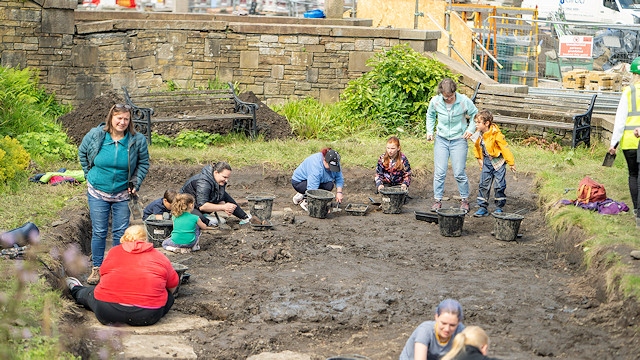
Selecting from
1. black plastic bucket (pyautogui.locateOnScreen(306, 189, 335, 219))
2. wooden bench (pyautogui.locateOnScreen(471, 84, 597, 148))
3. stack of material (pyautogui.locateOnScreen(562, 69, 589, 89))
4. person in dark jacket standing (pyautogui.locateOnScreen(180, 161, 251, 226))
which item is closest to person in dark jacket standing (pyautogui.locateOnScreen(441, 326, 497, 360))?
person in dark jacket standing (pyautogui.locateOnScreen(180, 161, 251, 226))

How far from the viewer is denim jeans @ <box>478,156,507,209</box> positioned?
11664mm

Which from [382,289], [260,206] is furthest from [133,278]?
[260,206]

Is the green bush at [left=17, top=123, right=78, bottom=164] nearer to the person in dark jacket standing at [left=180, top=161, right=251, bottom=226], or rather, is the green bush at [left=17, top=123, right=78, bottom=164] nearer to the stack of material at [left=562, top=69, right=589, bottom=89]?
the person in dark jacket standing at [left=180, top=161, right=251, bottom=226]

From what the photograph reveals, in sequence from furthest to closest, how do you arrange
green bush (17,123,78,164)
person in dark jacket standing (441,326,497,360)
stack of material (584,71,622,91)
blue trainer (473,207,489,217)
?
1. stack of material (584,71,622,91)
2. green bush (17,123,78,164)
3. blue trainer (473,207,489,217)
4. person in dark jacket standing (441,326,497,360)

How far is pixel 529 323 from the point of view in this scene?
793cm

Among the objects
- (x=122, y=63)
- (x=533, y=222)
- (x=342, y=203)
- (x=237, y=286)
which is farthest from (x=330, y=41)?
(x=237, y=286)

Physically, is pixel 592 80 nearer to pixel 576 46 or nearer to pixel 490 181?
pixel 576 46

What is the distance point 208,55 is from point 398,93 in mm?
3850

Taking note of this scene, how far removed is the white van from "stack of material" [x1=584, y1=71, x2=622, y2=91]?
6419mm

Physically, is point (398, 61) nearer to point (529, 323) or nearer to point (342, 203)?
point (342, 203)

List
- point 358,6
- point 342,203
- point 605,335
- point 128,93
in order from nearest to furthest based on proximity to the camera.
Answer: point 605,335 → point 342,203 → point 128,93 → point 358,6

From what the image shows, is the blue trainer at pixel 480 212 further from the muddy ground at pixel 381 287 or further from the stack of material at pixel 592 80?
the stack of material at pixel 592 80

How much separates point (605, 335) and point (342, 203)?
558 centimetres

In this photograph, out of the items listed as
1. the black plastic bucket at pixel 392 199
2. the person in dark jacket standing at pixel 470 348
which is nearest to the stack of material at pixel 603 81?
the black plastic bucket at pixel 392 199
